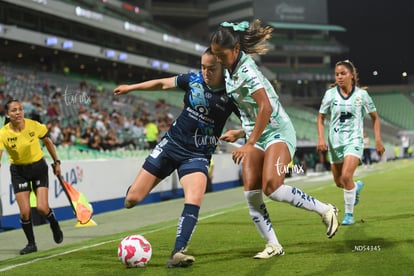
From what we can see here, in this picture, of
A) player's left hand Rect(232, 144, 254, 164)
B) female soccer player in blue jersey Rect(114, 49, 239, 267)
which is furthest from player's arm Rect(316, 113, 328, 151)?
player's left hand Rect(232, 144, 254, 164)

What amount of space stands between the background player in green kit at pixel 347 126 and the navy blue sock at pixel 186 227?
3.79 meters

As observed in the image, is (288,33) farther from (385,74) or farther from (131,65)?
(131,65)

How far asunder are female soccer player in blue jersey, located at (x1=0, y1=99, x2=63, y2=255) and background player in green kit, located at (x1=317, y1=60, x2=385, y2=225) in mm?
4107

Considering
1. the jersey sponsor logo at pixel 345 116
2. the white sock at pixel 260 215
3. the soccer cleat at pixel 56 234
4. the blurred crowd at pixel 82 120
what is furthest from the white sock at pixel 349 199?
the blurred crowd at pixel 82 120

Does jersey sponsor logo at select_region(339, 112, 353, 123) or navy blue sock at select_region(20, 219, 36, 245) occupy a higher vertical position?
jersey sponsor logo at select_region(339, 112, 353, 123)

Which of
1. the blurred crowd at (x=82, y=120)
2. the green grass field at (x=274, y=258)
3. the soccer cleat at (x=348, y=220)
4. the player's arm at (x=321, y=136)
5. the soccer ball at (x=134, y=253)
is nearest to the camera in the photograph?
the green grass field at (x=274, y=258)

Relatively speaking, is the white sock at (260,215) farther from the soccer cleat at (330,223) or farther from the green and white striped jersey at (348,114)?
the green and white striped jersey at (348,114)

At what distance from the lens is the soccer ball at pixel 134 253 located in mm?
6371

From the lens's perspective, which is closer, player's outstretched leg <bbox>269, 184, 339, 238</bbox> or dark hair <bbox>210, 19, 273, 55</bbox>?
dark hair <bbox>210, 19, 273, 55</bbox>

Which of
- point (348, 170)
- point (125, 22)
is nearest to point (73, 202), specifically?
point (348, 170)

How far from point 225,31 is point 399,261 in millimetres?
2724

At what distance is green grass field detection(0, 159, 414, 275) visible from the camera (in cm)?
590

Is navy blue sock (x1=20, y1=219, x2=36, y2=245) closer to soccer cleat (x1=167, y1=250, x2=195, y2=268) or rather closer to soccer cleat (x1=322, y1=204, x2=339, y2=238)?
soccer cleat (x1=167, y1=250, x2=195, y2=268)

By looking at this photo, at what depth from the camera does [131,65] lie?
5128 centimetres
